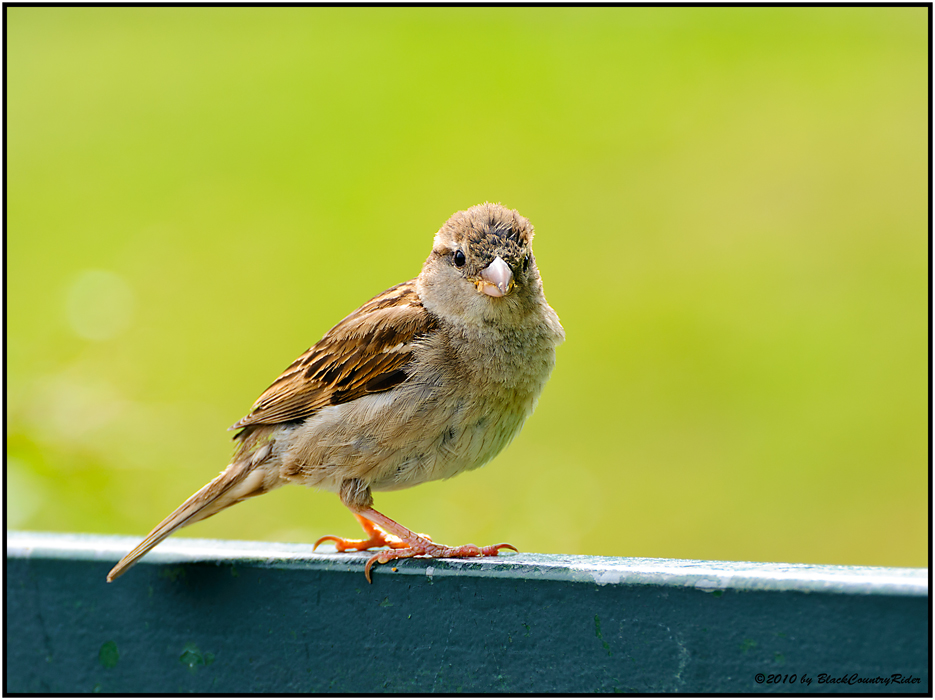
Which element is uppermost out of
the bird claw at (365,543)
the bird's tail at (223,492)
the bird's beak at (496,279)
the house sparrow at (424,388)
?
the bird's beak at (496,279)

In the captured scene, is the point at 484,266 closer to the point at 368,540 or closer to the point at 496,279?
the point at 496,279

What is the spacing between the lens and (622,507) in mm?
4203

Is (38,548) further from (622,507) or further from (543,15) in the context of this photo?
(543,15)

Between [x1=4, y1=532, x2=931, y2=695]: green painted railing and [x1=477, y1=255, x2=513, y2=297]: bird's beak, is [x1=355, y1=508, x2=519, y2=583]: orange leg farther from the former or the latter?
[x1=477, y1=255, x2=513, y2=297]: bird's beak

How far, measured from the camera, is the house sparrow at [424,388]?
2.57 m

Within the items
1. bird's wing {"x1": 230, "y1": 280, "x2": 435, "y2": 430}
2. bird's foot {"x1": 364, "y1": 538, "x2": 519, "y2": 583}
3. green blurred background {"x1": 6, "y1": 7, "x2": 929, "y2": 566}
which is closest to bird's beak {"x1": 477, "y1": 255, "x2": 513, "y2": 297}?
bird's wing {"x1": 230, "y1": 280, "x2": 435, "y2": 430}

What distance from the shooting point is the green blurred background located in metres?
3.53

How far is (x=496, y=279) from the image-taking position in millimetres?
2535

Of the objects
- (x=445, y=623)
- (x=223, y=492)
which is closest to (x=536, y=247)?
(x=223, y=492)

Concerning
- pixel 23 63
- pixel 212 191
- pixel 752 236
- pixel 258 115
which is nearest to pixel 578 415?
pixel 752 236

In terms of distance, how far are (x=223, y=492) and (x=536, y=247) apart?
78.4 inches

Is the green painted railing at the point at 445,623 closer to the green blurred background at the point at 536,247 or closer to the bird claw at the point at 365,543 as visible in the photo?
the bird claw at the point at 365,543

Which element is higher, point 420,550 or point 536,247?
point 536,247

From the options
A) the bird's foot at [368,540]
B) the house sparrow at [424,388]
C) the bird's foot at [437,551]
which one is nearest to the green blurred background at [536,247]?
the bird's foot at [368,540]
